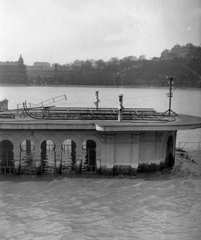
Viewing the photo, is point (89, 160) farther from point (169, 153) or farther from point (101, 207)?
point (169, 153)

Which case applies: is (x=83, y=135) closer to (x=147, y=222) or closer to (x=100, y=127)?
(x=100, y=127)

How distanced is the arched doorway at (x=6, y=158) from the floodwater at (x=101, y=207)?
36.5 inches

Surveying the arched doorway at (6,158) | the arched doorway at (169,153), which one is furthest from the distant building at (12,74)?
the arched doorway at (169,153)

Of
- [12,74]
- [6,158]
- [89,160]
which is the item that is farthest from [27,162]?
[12,74]

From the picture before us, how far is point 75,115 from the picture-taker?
78.4ft

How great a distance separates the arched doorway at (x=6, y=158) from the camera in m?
21.7

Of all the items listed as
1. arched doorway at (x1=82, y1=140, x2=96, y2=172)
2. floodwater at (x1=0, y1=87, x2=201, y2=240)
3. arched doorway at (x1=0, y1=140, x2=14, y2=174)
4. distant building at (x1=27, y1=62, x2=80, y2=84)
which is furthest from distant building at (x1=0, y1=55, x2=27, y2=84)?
floodwater at (x1=0, y1=87, x2=201, y2=240)

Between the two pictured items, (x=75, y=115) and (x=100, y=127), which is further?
(x=75, y=115)

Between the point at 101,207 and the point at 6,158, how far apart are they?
8961 millimetres

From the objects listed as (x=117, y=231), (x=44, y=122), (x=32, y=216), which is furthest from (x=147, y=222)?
(x=44, y=122)

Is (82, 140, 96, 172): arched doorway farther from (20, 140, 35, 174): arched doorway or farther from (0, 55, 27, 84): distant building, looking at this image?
(0, 55, 27, 84): distant building

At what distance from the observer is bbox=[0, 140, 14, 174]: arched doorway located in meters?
21.7

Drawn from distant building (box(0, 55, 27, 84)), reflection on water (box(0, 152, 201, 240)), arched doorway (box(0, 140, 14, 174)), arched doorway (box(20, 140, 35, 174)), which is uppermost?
distant building (box(0, 55, 27, 84))

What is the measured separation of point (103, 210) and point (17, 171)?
7.70m
